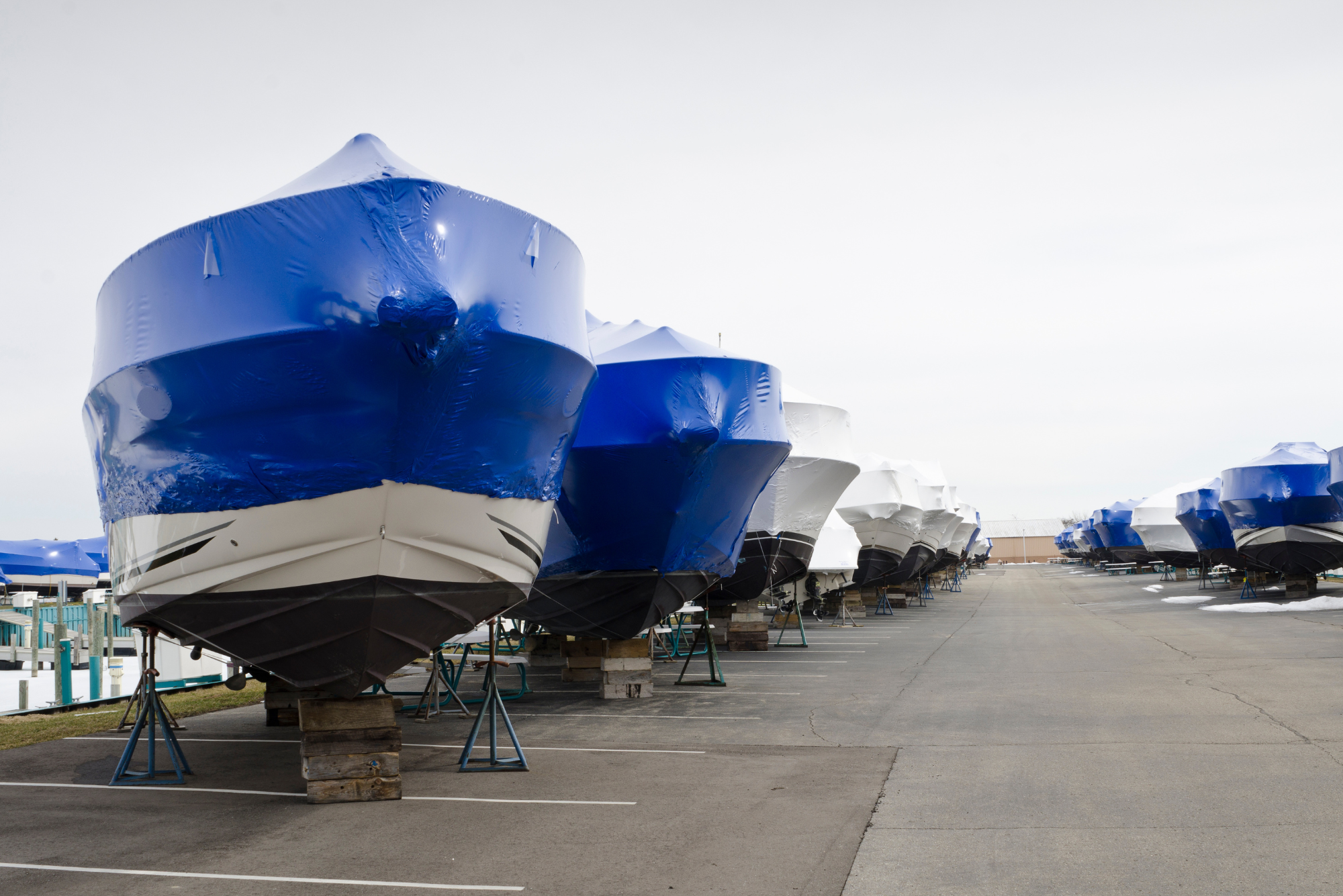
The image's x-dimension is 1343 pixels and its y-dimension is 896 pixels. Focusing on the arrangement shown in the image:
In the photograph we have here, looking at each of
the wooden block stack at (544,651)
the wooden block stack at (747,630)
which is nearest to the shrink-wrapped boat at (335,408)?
the wooden block stack at (544,651)

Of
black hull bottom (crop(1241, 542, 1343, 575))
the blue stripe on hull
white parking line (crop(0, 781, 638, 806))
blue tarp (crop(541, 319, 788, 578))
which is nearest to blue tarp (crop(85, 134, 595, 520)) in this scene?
the blue stripe on hull

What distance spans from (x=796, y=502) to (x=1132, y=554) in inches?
2080

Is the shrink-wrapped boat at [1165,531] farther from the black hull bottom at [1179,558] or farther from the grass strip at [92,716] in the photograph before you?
the grass strip at [92,716]

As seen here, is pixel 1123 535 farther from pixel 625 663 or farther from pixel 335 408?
pixel 335 408

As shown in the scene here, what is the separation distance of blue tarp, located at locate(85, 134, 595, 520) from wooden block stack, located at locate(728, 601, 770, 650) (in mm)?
13718

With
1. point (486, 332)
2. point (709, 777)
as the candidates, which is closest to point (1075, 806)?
point (709, 777)

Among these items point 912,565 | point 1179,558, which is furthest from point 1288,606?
point 1179,558

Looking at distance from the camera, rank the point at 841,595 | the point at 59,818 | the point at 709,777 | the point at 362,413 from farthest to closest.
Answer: the point at 841,595 < the point at 709,777 < the point at 59,818 < the point at 362,413

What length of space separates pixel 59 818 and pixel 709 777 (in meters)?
4.65

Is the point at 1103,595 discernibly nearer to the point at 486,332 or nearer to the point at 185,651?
the point at 185,651

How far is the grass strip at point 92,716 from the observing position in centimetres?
1073

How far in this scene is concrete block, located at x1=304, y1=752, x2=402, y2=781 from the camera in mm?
7082

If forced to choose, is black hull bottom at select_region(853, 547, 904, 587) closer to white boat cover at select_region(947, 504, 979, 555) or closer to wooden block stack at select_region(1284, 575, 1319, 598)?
wooden block stack at select_region(1284, 575, 1319, 598)

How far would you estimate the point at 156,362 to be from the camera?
21.4 feet
